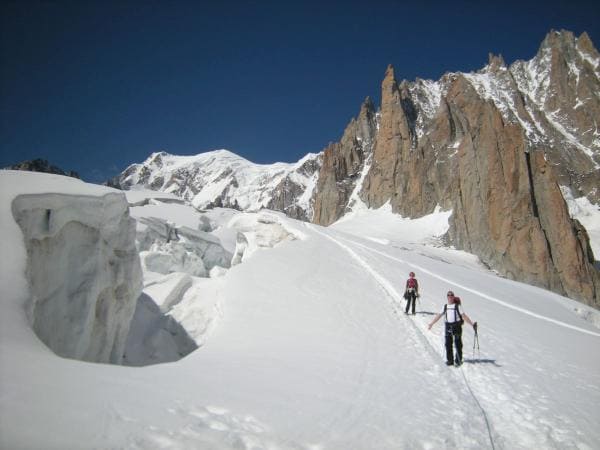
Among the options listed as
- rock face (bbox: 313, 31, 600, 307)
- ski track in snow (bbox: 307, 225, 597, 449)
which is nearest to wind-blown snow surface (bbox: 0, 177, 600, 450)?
ski track in snow (bbox: 307, 225, 597, 449)

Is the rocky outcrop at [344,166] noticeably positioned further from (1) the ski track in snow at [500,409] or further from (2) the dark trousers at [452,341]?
(1) the ski track in snow at [500,409]

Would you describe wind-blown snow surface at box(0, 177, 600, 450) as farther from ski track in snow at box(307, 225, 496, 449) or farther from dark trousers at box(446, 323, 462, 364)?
dark trousers at box(446, 323, 462, 364)

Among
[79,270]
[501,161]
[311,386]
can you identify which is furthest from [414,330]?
[501,161]

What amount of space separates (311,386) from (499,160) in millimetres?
55718

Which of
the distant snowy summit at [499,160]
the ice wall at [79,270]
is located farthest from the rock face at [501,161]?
the ice wall at [79,270]

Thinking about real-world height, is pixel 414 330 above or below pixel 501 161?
below

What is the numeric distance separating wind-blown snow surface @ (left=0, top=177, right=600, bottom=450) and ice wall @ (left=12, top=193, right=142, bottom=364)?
0.89 m

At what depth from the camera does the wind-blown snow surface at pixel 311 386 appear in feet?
13.6

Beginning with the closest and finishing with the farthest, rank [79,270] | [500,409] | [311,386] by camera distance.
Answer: [500,409] → [311,386] → [79,270]

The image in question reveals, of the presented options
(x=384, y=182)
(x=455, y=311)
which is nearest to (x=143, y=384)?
(x=455, y=311)

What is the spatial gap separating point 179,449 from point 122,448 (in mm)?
567

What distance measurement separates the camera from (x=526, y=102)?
91.1 metres

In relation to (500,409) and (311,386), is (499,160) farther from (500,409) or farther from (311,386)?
(311,386)

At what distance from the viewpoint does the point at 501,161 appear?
53969 millimetres
